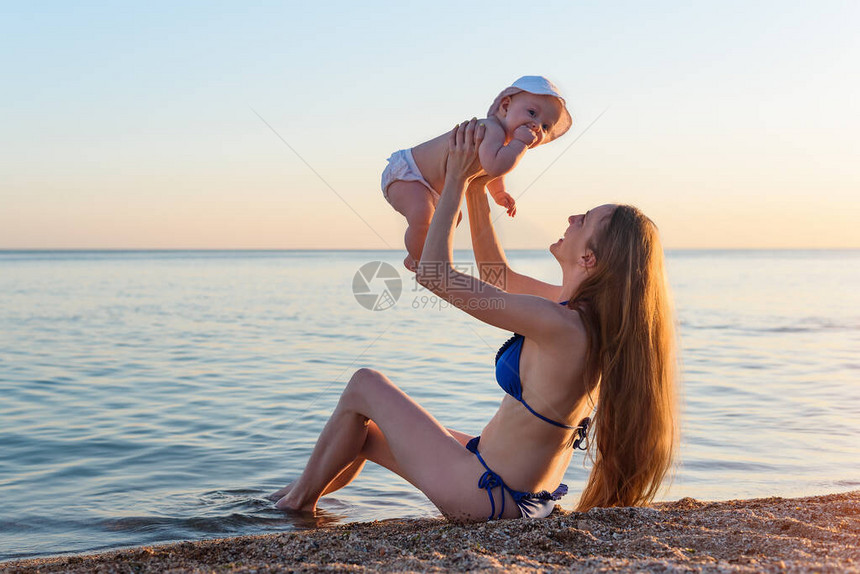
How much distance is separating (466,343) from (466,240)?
6.95 meters

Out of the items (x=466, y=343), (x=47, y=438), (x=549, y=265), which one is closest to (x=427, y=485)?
(x=549, y=265)

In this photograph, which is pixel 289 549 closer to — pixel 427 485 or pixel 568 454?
pixel 427 485

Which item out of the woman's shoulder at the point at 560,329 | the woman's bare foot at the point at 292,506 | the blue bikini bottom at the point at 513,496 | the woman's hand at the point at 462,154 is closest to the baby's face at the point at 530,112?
the woman's hand at the point at 462,154

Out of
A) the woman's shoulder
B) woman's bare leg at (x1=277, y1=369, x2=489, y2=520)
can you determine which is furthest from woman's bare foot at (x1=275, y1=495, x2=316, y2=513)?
the woman's shoulder

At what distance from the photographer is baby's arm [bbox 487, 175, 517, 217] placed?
12.7 ft

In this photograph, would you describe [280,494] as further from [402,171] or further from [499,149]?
[499,149]

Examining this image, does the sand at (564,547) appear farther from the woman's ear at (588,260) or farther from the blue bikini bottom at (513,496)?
the woman's ear at (588,260)

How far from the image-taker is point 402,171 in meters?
3.85

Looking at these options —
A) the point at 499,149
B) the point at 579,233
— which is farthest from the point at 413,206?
the point at 579,233

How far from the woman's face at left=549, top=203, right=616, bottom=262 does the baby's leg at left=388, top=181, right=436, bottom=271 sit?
2.54ft

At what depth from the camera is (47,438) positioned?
5.57 metres

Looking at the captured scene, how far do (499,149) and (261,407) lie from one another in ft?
13.5

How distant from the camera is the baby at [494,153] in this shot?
11.2 ft

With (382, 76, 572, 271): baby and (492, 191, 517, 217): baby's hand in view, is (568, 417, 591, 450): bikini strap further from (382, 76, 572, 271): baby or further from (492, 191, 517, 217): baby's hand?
(492, 191, 517, 217): baby's hand
